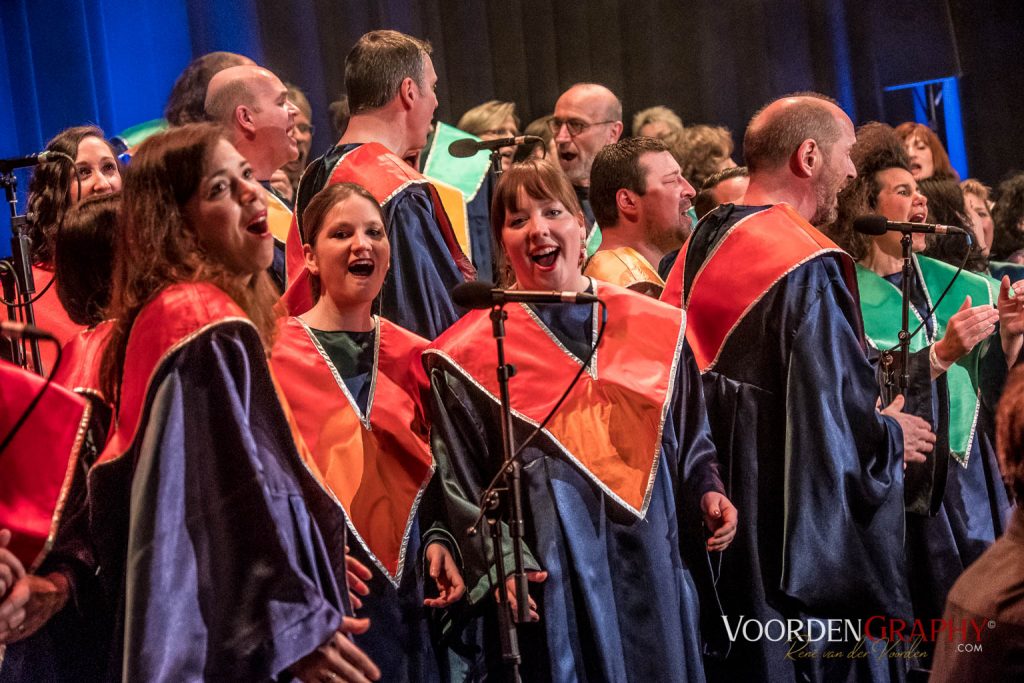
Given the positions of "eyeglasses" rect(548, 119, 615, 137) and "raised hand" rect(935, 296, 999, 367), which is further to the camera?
"eyeglasses" rect(548, 119, 615, 137)

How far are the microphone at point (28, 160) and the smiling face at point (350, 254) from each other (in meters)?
0.85

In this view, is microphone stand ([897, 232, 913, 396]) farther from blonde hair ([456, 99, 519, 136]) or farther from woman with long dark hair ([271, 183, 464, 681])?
blonde hair ([456, 99, 519, 136])

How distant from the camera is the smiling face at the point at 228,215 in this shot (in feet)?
9.14

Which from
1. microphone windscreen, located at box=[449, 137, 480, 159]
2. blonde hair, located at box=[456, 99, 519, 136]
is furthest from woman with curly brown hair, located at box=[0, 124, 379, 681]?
blonde hair, located at box=[456, 99, 519, 136]

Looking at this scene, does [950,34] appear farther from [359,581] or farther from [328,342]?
[359,581]

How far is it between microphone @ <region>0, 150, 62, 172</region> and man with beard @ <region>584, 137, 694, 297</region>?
220 centimetres

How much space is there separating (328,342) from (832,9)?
20.1ft

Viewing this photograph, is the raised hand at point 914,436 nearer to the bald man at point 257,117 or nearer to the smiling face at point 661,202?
the smiling face at point 661,202

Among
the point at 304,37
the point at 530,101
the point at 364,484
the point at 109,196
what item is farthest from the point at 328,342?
the point at 530,101

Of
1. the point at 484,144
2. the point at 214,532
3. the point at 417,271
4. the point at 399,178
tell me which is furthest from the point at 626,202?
the point at 214,532

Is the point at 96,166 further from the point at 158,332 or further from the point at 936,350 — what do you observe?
the point at 936,350

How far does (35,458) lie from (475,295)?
43.1 inches

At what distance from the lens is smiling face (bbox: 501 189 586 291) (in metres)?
3.72

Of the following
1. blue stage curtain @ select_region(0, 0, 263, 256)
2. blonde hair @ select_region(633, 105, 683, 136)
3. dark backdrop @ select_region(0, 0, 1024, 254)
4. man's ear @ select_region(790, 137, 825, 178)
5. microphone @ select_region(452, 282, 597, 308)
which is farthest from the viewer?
blonde hair @ select_region(633, 105, 683, 136)
